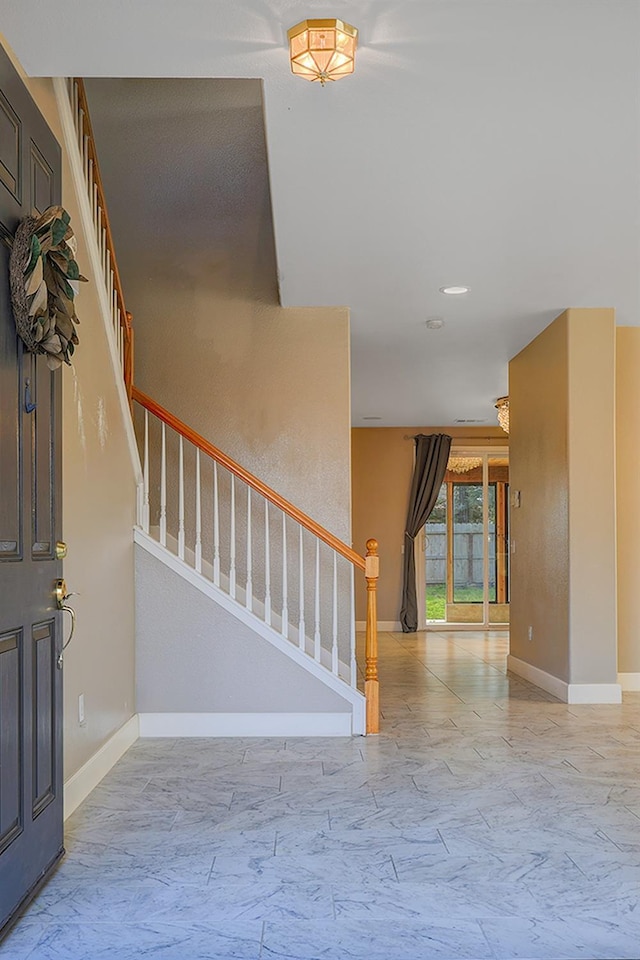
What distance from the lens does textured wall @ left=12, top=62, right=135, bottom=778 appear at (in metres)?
3.62

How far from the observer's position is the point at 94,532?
4051 millimetres

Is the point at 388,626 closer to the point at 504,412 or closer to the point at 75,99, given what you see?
the point at 504,412

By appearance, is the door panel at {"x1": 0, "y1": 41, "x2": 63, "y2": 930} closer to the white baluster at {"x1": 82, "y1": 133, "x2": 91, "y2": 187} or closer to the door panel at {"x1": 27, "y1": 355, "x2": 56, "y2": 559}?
the door panel at {"x1": 27, "y1": 355, "x2": 56, "y2": 559}

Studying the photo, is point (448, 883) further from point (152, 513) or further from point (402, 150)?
point (152, 513)

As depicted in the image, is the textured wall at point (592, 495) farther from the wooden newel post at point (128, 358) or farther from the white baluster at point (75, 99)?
the white baluster at point (75, 99)

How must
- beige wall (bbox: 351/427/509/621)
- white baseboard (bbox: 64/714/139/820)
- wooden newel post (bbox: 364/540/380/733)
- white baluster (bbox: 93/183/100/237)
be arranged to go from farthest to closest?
1. beige wall (bbox: 351/427/509/621)
2. wooden newel post (bbox: 364/540/380/733)
3. white baluster (bbox: 93/183/100/237)
4. white baseboard (bbox: 64/714/139/820)

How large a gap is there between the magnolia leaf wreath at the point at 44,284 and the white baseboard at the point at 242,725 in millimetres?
2899

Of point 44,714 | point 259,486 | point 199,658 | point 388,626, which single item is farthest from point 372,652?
point 388,626

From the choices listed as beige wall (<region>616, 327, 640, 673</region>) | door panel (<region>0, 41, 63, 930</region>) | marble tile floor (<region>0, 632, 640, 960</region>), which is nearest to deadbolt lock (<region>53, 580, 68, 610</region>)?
door panel (<region>0, 41, 63, 930</region>)

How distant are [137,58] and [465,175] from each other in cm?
163

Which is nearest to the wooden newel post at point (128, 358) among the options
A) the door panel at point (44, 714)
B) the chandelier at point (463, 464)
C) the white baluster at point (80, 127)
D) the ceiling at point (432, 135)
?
the ceiling at point (432, 135)

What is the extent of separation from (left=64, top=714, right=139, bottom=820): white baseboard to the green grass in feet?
24.4

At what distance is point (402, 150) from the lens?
3.73 m

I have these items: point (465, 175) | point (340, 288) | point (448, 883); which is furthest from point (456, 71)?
point (448, 883)
